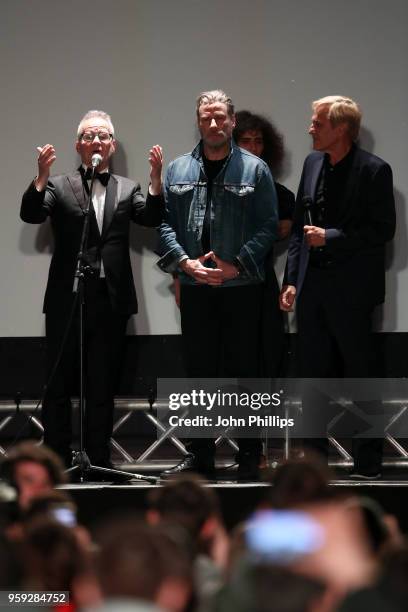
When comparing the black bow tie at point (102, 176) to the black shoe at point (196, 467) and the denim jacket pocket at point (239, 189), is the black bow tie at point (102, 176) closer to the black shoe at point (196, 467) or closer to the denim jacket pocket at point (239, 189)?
the denim jacket pocket at point (239, 189)

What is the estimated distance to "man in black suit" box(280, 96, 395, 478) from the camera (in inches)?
191

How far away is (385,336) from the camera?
5.45 metres

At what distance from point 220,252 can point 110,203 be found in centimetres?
63

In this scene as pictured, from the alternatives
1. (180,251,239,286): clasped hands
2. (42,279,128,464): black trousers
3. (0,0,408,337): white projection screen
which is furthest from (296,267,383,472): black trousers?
(42,279,128,464): black trousers

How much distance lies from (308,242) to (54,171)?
5.03ft

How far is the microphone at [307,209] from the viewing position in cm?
495

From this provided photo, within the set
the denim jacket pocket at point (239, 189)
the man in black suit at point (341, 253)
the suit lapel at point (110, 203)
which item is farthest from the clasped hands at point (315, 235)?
the suit lapel at point (110, 203)

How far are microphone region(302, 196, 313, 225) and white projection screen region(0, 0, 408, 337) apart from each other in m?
0.60

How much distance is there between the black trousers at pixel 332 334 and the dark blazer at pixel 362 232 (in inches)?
1.3

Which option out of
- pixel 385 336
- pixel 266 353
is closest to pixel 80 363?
pixel 266 353

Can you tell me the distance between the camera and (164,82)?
566 centimetres

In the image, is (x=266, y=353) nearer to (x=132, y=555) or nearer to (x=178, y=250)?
(x=178, y=250)

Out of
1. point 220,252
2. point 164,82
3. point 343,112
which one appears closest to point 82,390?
point 220,252

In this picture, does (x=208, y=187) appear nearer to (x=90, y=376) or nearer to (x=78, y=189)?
(x=78, y=189)
